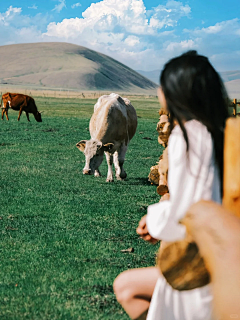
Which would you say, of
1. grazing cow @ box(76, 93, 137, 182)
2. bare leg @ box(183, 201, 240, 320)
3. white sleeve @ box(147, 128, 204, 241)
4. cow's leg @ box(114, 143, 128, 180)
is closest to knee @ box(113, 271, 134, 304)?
white sleeve @ box(147, 128, 204, 241)

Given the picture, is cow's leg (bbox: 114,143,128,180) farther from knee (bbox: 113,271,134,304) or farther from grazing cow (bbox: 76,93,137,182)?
knee (bbox: 113,271,134,304)

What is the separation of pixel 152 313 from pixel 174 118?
1104 mm

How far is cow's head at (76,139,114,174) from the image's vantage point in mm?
12141

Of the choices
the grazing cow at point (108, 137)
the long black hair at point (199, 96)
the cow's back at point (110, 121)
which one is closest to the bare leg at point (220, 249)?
the long black hair at point (199, 96)

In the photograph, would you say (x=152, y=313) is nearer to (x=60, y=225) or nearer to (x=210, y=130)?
(x=210, y=130)

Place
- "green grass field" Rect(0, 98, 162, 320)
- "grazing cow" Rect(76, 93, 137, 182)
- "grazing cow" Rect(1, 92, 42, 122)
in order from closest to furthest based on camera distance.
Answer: "green grass field" Rect(0, 98, 162, 320) → "grazing cow" Rect(76, 93, 137, 182) → "grazing cow" Rect(1, 92, 42, 122)

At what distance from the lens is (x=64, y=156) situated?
17.0 meters

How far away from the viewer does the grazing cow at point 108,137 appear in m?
12.3

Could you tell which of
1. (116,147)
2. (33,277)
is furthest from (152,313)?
(116,147)

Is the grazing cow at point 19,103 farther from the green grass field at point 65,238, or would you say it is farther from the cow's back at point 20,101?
the green grass field at point 65,238

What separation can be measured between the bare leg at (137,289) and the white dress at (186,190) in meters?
0.27

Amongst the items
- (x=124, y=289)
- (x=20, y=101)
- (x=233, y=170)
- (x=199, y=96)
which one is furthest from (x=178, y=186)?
(x=20, y=101)

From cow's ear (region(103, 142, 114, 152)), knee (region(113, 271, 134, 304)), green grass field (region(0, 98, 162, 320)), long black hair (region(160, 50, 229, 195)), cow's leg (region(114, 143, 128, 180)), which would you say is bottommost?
green grass field (region(0, 98, 162, 320))

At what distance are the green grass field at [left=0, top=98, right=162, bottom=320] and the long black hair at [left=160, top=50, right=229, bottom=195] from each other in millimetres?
2710
